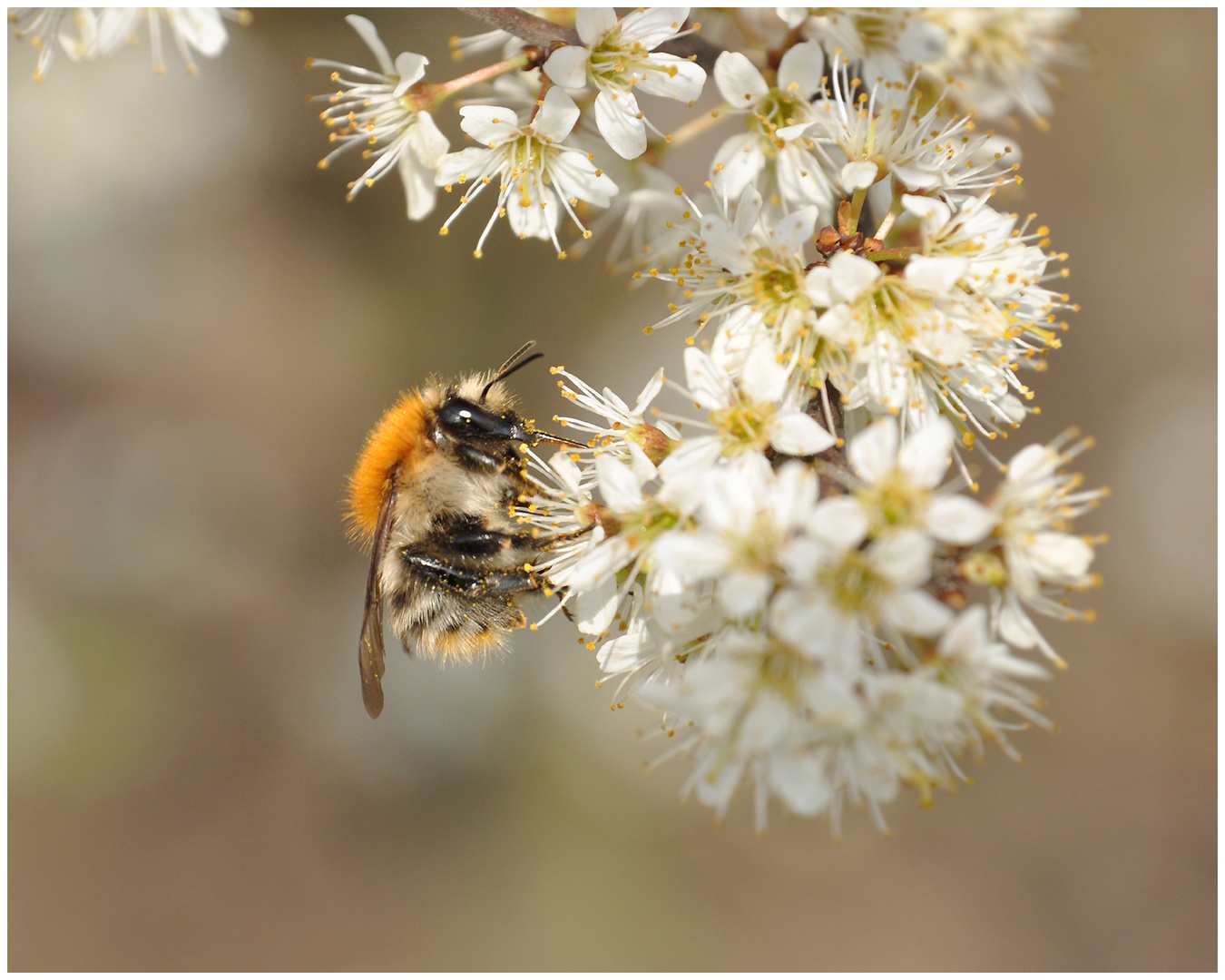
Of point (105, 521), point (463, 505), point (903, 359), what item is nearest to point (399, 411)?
point (463, 505)

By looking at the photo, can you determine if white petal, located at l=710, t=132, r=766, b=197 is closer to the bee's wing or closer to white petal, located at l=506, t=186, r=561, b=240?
white petal, located at l=506, t=186, r=561, b=240

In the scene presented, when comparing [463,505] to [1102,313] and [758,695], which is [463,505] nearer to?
[758,695]

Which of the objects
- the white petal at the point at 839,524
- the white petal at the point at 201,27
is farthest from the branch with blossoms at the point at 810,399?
the white petal at the point at 201,27

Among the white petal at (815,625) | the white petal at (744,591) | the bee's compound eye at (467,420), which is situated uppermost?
the bee's compound eye at (467,420)

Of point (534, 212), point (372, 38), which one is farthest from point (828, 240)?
point (372, 38)

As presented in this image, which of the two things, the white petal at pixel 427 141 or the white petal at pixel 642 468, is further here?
the white petal at pixel 427 141

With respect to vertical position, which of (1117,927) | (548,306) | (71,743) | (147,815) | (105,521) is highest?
(548,306)

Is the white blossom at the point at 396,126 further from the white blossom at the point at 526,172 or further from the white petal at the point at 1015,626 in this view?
the white petal at the point at 1015,626

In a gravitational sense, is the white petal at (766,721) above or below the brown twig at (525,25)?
below
